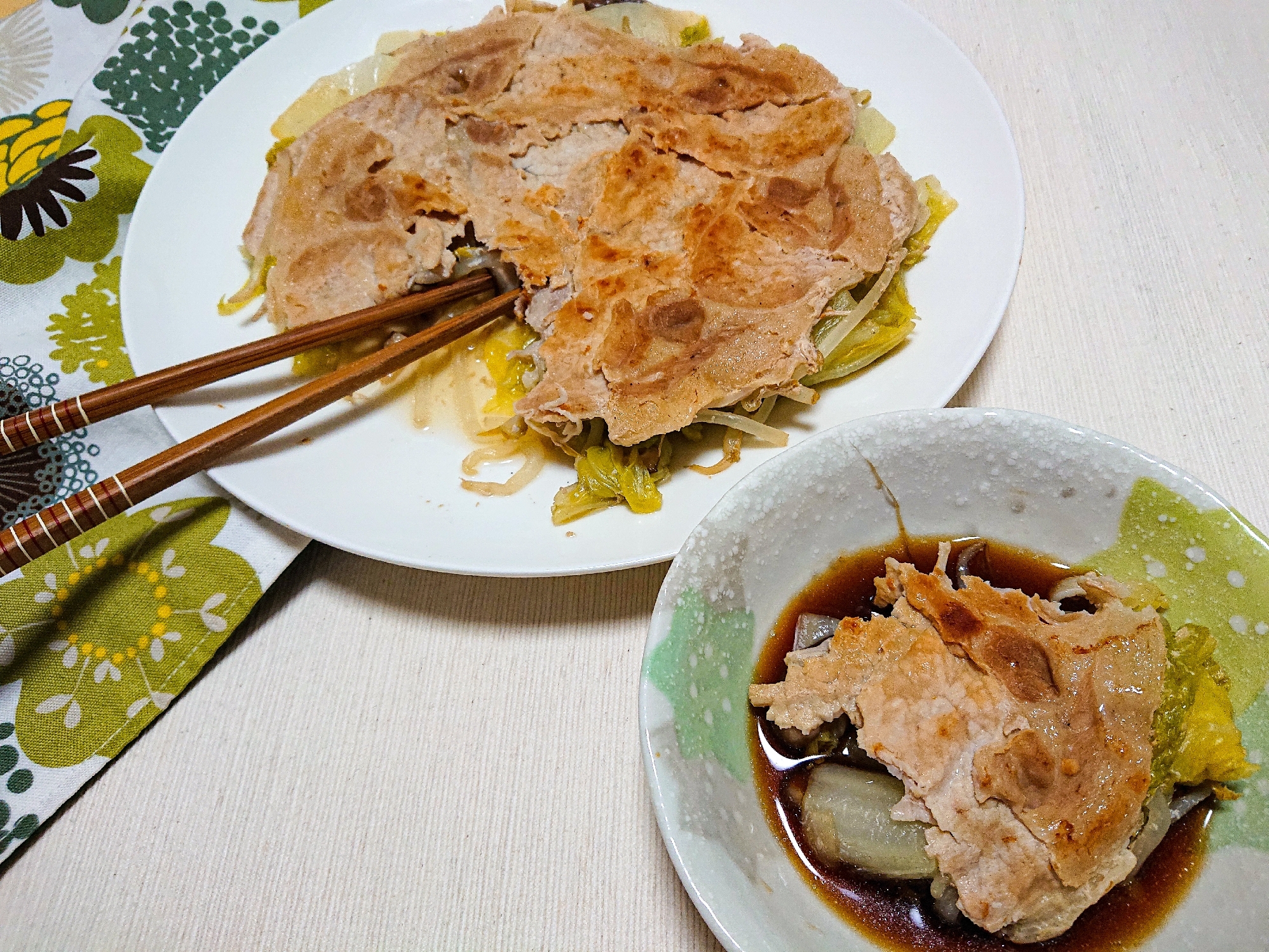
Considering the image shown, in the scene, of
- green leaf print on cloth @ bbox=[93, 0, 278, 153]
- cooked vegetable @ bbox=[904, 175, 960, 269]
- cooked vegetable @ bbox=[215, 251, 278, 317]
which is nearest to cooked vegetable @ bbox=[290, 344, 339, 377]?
cooked vegetable @ bbox=[215, 251, 278, 317]

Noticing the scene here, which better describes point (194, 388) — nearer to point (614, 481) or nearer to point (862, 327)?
point (614, 481)

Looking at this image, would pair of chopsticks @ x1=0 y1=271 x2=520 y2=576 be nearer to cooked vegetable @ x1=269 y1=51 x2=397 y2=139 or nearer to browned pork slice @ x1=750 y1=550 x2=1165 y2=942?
cooked vegetable @ x1=269 y1=51 x2=397 y2=139

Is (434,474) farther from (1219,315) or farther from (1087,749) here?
(1219,315)

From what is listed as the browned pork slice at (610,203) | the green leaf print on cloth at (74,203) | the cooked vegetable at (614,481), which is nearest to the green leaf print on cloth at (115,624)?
the browned pork slice at (610,203)

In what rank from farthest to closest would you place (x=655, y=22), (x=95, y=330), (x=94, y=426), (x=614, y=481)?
(x=655, y=22) < (x=95, y=330) < (x=94, y=426) < (x=614, y=481)

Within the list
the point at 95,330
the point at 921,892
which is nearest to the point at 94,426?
the point at 95,330

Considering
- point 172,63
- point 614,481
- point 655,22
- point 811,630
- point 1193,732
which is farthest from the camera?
point 172,63
